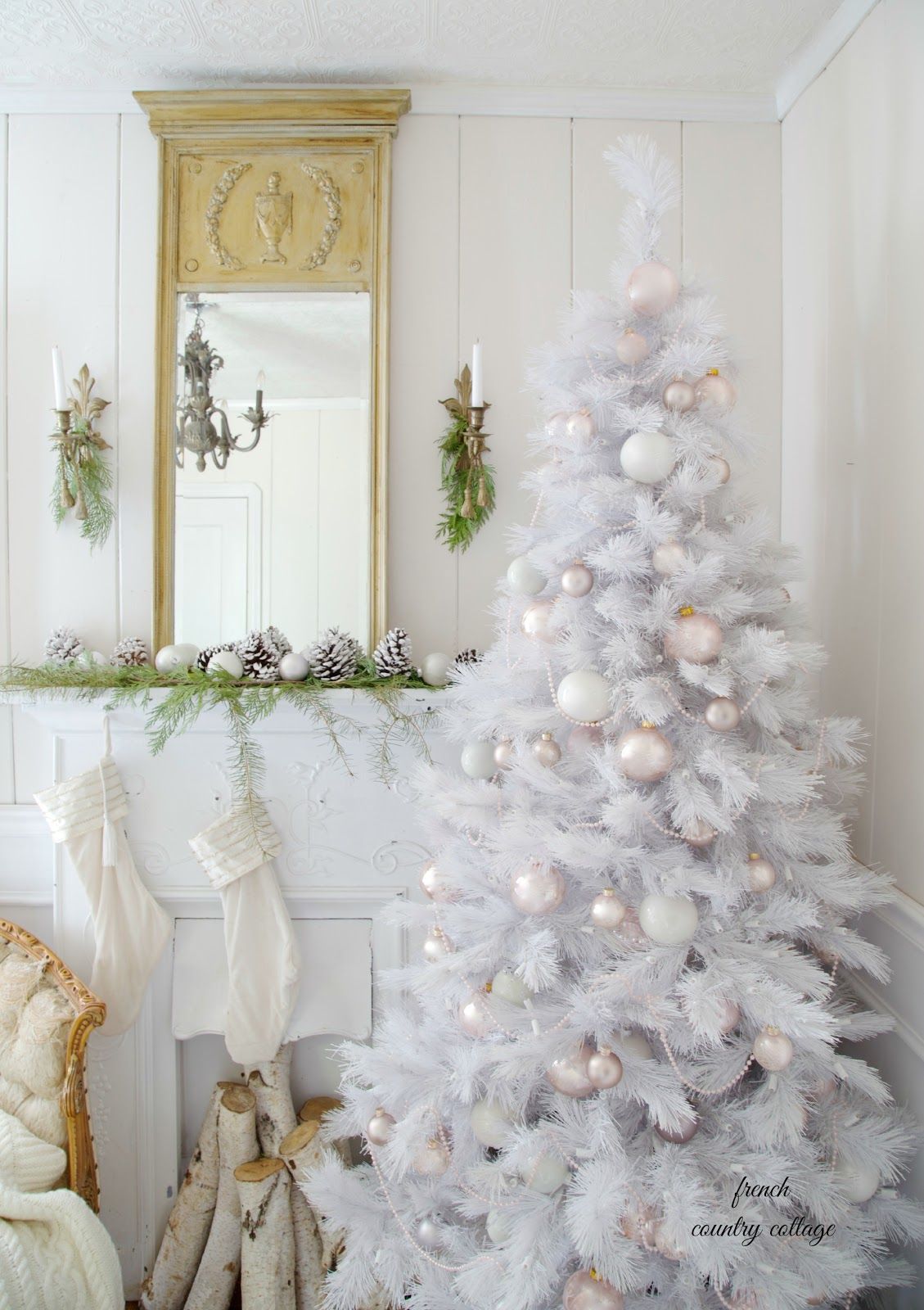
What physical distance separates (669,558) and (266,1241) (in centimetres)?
163

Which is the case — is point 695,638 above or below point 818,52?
below

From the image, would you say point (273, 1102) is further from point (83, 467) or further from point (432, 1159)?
point (83, 467)

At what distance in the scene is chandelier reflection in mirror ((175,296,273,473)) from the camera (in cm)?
181

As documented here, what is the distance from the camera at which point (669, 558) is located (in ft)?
3.68

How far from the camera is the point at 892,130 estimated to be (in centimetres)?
138

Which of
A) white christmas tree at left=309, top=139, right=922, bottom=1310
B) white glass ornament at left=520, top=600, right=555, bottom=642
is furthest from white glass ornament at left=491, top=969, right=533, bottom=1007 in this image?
white glass ornament at left=520, top=600, right=555, bottom=642

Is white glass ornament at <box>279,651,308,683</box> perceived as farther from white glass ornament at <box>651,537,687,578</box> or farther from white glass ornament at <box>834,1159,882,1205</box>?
white glass ornament at <box>834,1159,882,1205</box>

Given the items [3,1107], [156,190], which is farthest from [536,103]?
[3,1107]

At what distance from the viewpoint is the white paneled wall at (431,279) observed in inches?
72.1

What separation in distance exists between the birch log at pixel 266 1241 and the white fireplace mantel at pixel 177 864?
9.8 inches

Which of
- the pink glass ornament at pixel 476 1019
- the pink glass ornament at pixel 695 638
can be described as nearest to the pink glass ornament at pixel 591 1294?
the pink glass ornament at pixel 476 1019

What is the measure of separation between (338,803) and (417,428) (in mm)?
874

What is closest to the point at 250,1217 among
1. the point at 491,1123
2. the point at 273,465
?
the point at 491,1123

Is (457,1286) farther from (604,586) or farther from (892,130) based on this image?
(892,130)
